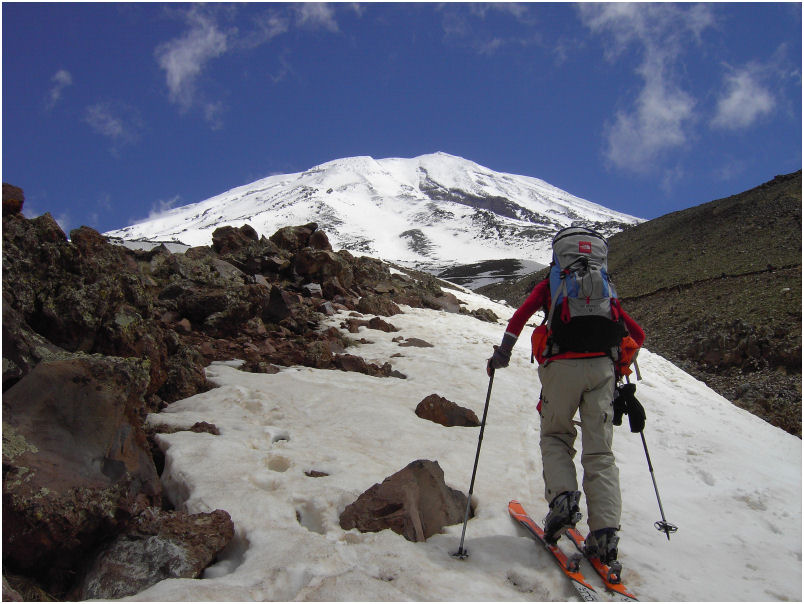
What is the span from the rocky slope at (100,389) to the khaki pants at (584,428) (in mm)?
2716

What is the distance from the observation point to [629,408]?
4570mm

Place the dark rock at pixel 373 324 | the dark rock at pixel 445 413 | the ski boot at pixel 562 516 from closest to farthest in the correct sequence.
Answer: the ski boot at pixel 562 516
the dark rock at pixel 445 413
the dark rock at pixel 373 324

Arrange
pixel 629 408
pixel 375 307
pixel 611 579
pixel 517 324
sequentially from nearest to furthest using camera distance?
pixel 611 579 < pixel 629 408 < pixel 517 324 < pixel 375 307

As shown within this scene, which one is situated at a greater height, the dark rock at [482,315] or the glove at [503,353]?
the dark rock at [482,315]

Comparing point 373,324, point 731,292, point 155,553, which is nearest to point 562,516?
point 155,553

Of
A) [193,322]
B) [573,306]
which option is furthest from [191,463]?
[193,322]

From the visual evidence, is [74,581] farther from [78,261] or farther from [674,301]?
[674,301]

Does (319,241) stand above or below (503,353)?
above

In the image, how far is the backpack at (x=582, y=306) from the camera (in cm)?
441

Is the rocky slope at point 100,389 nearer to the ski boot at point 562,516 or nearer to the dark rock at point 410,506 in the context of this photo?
the dark rock at point 410,506

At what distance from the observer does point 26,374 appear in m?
4.03

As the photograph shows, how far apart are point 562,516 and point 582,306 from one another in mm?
1739

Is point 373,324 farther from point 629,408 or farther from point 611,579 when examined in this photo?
point 611,579

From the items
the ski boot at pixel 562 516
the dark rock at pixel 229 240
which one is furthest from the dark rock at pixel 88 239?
the dark rock at pixel 229 240
